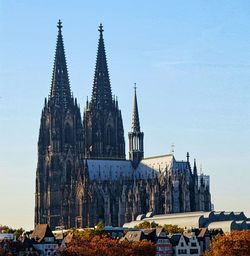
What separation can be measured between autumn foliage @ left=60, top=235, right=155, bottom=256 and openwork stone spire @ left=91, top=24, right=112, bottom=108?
2467 inches

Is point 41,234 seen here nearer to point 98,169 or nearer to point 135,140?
point 98,169

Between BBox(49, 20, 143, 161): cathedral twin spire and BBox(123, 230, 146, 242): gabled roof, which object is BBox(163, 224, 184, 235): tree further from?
BBox(49, 20, 143, 161): cathedral twin spire

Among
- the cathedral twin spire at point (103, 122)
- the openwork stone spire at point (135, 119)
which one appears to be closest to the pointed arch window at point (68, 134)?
the cathedral twin spire at point (103, 122)

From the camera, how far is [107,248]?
330ft

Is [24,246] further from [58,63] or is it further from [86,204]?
[58,63]

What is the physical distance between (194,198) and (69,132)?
23.5 meters

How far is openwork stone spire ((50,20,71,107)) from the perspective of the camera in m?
161

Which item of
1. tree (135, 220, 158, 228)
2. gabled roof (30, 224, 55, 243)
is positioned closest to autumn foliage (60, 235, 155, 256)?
gabled roof (30, 224, 55, 243)

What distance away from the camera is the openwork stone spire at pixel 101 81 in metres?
166

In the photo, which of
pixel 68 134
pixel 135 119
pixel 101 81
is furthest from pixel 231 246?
pixel 101 81

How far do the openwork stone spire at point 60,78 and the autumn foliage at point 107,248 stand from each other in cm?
5813

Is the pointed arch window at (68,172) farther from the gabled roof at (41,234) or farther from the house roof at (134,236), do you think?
the gabled roof at (41,234)

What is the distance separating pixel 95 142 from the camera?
165375 mm

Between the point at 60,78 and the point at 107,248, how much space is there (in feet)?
212
